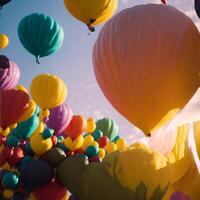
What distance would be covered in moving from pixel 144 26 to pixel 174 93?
69 centimetres

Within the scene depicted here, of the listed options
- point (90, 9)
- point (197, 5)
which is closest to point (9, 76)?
point (90, 9)

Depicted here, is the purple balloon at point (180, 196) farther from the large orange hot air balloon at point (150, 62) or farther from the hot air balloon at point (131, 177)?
the large orange hot air balloon at point (150, 62)

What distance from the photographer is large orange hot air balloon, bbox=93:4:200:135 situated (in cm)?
376

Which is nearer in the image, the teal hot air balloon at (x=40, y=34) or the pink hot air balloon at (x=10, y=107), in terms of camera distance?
the pink hot air balloon at (x=10, y=107)

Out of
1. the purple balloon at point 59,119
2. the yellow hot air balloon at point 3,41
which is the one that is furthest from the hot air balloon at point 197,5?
the purple balloon at point 59,119

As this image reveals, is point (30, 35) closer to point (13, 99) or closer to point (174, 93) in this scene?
point (13, 99)

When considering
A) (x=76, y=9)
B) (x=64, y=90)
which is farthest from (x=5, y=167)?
(x=76, y=9)

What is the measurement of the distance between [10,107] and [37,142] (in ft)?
1.96

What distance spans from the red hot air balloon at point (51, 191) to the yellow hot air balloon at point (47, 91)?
1100mm

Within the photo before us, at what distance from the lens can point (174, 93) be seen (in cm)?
379

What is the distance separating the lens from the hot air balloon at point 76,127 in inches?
251

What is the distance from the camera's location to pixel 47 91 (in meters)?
6.31

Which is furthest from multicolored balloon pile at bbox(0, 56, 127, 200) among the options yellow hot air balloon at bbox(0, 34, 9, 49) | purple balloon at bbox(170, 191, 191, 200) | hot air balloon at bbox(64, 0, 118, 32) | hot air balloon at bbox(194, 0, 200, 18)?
hot air balloon at bbox(194, 0, 200, 18)

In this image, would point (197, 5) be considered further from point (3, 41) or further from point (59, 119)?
point (59, 119)
